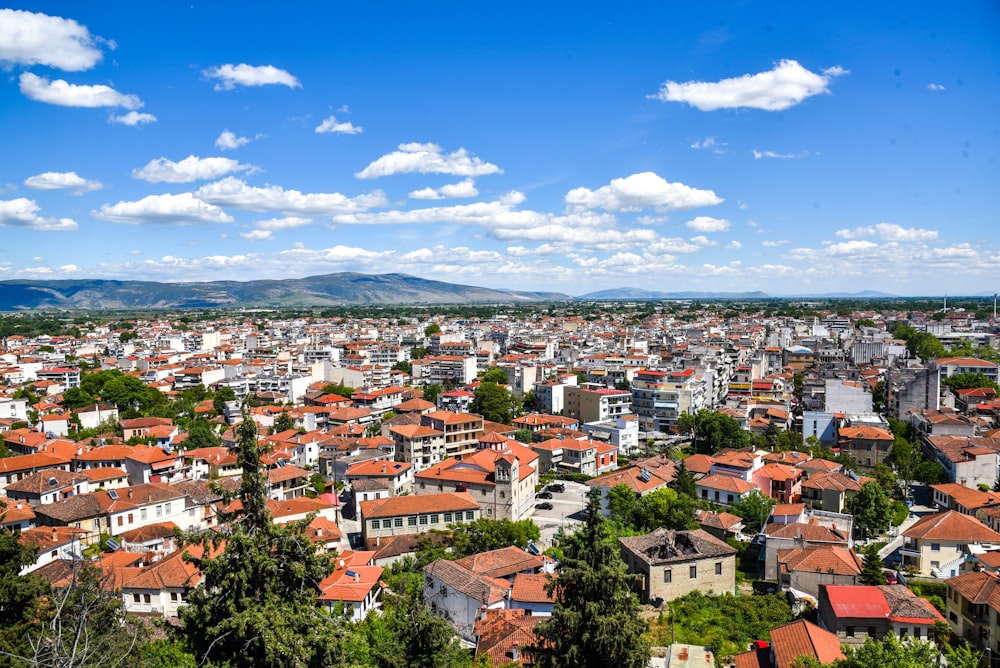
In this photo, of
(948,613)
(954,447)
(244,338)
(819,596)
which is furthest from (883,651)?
(244,338)

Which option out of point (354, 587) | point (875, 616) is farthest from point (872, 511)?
point (354, 587)

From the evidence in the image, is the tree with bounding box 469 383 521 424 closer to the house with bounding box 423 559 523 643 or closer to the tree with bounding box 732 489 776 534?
the tree with bounding box 732 489 776 534

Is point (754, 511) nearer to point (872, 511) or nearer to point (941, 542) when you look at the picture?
Result: point (872, 511)

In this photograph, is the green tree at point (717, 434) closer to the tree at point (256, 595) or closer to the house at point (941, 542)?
the house at point (941, 542)

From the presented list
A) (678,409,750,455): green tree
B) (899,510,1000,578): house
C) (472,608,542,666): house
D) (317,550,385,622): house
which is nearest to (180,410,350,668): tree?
(472,608,542,666): house

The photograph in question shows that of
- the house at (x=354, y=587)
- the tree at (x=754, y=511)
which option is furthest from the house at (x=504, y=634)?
the tree at (x=754, y=511)

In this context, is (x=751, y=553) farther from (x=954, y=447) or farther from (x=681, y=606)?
(x=954, y=447)
